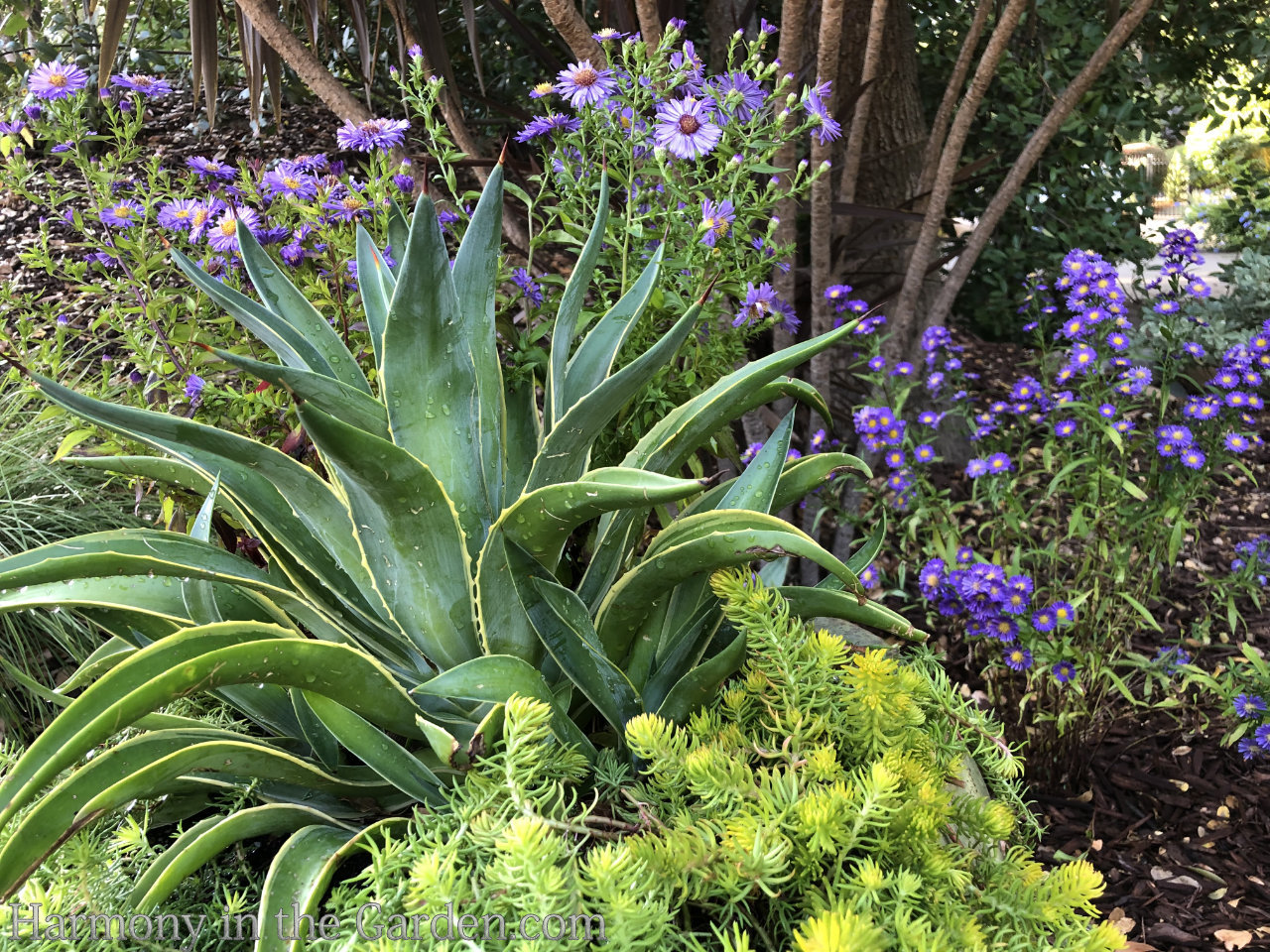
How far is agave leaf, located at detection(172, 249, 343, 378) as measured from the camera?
1250mm

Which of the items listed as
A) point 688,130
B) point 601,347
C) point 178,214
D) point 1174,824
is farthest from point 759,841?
point 1174,824

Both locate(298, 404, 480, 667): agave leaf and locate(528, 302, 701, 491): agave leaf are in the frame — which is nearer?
locate(298, 404, 480, 667): agave leaf

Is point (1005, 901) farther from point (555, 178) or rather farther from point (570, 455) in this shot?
point (555, 178)

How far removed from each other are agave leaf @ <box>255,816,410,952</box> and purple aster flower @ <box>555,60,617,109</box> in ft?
4.14

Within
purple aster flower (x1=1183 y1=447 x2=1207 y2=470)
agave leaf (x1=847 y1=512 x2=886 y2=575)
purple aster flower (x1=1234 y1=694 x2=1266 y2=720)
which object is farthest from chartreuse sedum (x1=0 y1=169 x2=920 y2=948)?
purple aster flower (x1=1234 y1=694 x2=1266 y2=720)

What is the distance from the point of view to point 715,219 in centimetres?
162

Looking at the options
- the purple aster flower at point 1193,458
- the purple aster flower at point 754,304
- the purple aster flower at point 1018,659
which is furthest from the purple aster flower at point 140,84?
the purple aster flower at point 1193,458

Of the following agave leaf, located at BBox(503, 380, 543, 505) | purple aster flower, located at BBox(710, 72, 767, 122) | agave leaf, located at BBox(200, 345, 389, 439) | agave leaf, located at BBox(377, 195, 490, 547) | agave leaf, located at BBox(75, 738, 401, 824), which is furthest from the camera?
purple aster flower, located at BBox(710, 72, 767, 122)

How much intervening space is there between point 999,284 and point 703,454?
7.86ft

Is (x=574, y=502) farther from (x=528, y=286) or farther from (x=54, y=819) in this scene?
(x=528, y=286)

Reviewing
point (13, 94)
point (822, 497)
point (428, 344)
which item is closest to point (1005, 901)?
point (428, 344)

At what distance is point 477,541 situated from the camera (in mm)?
1228

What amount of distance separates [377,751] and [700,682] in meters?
0.39

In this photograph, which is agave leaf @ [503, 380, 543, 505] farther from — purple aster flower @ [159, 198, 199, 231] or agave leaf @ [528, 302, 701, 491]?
purple aster flower @ [159, 198, 199, 231]
